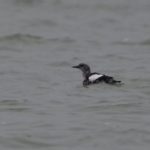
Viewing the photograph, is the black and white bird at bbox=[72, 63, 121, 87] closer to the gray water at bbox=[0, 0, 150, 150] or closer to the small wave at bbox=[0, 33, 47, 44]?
the gray water at bbox=[0, 0, 150, 150]

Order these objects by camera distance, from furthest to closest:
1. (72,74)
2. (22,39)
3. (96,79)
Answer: (22,39) < (72,74) < (96,79)

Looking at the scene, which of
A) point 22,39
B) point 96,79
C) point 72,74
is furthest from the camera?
point 22,39

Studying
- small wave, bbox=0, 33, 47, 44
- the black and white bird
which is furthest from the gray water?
the black and white bird

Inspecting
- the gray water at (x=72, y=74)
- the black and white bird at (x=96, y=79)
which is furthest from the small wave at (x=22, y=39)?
the black and white bird at (x=96, y=79)

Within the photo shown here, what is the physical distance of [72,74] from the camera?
2156cm

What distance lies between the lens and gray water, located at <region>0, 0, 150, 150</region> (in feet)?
50.3

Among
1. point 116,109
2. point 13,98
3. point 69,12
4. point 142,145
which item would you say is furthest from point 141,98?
point 69,12

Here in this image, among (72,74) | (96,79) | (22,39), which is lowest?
(72,74)

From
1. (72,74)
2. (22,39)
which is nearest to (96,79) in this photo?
(72,74)

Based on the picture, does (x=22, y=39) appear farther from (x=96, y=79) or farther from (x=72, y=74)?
(x=96, y=79)

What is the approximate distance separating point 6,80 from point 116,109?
3.77m

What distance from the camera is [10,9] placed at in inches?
1233

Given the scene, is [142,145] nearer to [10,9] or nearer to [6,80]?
[6,80]

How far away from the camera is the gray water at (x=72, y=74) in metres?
15.3
